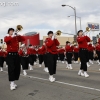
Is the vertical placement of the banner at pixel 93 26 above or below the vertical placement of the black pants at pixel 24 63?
above

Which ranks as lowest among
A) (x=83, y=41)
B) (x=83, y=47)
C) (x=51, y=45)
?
(x=83, y=47)

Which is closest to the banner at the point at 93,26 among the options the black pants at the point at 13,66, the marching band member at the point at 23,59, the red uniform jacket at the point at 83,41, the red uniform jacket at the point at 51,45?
the marching band member at the point at 23,59

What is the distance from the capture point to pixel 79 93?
6918mm

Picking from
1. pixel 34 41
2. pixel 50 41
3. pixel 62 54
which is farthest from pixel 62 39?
pixel 50 41

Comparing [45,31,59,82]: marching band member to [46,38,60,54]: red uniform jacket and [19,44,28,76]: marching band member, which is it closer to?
[46,38,60,54]: red uniform jacket

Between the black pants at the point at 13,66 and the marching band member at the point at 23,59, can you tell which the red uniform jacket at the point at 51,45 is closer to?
the black pants at the point at 13,66

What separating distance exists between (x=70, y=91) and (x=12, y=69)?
7.94 ft

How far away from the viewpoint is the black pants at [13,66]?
8.42 m

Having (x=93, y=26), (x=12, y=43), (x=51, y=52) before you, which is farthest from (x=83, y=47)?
(x=93, y=26)

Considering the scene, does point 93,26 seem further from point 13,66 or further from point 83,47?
point 13,66

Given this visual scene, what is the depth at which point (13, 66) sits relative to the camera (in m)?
8.43

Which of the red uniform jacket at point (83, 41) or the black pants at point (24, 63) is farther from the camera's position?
the black pants at point (24, 63)

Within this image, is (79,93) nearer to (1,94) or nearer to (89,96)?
(89,96)

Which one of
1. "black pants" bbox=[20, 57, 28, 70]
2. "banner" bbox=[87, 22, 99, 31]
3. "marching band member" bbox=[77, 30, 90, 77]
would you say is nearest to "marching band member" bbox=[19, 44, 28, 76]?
"black pants" bbox=[20, 57, 28, 70]
